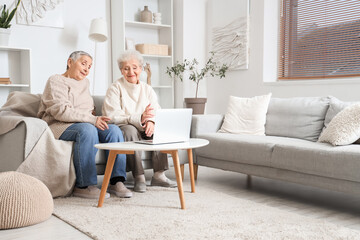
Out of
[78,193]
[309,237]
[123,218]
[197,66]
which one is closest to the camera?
[309,237]

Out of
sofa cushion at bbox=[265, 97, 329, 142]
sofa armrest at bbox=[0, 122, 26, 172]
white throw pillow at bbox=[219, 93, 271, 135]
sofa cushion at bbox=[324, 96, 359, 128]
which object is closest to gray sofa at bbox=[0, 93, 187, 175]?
sofa armrest at bbox=[0, 122, 26, 172]

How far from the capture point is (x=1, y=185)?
210 cm

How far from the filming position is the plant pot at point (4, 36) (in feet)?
13.3

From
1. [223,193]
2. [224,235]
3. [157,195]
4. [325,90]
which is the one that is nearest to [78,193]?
[157,195]

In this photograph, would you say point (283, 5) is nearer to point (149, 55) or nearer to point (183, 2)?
point (183, 2)

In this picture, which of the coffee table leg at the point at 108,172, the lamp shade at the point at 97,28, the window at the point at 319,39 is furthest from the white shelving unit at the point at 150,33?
the coffee table leg at the point at 108,172

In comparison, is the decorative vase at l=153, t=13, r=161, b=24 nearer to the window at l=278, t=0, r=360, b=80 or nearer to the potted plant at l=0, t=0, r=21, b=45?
the window at l=278, t=0, r=360, b=80

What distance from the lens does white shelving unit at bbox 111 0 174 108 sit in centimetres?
486

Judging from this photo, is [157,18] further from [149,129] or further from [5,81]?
[149,129]

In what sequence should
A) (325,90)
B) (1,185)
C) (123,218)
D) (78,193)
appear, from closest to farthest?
(1,185) < (123,218) < (78,193) < (325,90)

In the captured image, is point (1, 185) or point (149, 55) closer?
point (1, 185)

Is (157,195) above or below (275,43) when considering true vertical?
below

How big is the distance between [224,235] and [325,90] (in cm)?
239

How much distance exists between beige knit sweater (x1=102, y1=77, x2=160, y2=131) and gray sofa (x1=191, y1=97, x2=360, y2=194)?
52cm
